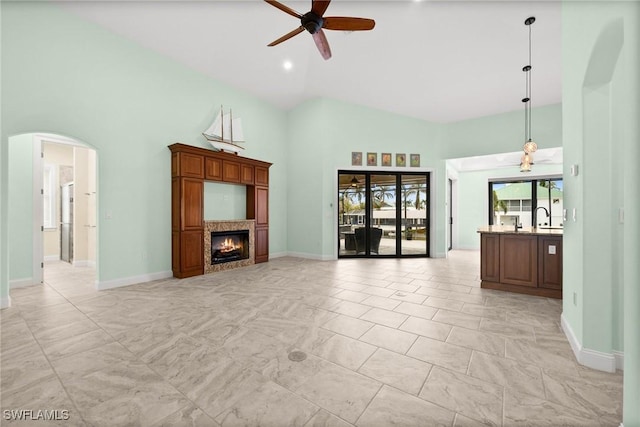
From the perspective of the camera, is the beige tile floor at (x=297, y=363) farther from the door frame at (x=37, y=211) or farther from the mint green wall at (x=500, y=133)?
the mint green wall at (x=500, y=133)

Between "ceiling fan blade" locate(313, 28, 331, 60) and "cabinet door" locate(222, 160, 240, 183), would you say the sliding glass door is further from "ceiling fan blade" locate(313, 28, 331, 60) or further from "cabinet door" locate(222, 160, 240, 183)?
"ceiling fan blade" locate(313, 28, 331, 60)

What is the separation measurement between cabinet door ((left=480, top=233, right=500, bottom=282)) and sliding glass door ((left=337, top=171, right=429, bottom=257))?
2989 millimetres

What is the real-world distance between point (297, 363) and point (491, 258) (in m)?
3.64

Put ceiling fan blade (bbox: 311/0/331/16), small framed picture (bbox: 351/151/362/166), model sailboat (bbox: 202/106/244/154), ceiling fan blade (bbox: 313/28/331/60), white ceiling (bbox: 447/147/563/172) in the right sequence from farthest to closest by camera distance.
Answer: small framed picture (bbox: 351/151/362/166)
white ceiling (bbox: 447/147/563/172)
model sailboat (bbox: 202/106/244/154)
ceiling fan blade (bbox: 313/28/331/60)
ceiling fan blade (bbox: 311/0/331/16)

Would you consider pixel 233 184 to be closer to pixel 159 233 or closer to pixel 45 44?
pixel 159 233

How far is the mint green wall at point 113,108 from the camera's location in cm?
347

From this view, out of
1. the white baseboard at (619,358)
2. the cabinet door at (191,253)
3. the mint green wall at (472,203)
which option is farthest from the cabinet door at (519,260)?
the mint green wall at (472,203)

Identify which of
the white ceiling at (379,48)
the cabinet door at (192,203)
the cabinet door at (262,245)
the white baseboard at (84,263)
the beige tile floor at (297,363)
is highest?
the white ceiling at (379,48)

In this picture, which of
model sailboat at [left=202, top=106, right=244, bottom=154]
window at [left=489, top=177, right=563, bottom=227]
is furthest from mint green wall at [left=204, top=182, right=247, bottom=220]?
window at [left=489, top=177, right=563, bottom=227]

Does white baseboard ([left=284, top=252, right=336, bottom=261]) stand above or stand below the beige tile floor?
above

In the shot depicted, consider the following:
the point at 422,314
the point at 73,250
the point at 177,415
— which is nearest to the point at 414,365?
the point at 422,314

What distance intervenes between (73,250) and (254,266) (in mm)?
4176

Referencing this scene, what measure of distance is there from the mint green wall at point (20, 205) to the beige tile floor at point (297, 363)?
64 centimetres

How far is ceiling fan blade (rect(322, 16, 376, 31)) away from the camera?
9.91ft
